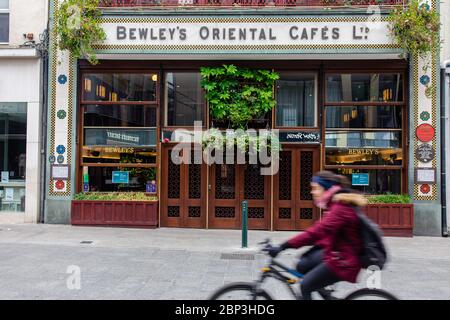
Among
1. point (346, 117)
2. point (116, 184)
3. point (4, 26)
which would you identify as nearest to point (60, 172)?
point (116, 184)

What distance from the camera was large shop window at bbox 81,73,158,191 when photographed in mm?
13344

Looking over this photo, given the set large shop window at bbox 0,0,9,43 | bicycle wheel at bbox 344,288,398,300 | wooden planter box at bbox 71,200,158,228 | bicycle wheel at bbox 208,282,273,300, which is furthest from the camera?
large shop window at bbox 0,0,9,43

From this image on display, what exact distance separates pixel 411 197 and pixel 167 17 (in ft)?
25.7

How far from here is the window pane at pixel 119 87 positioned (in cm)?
1339

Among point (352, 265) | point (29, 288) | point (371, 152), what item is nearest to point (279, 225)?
point (371, 152)

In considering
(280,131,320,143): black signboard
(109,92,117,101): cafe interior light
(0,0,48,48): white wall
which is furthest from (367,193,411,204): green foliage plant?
(0,0,48,48): white wall

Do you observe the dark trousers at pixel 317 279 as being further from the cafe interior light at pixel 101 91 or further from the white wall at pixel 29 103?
the white wall at pixel 29 103

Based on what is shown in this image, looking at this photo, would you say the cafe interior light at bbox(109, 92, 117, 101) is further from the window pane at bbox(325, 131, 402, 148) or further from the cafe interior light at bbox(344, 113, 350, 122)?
the cafe interior light at bbox(344, 113, 350, 122)

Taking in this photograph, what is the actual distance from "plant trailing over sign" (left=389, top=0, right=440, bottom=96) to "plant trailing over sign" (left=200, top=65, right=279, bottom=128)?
10.4 ft

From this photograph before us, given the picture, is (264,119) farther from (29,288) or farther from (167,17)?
(29,288)

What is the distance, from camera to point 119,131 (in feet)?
43.9

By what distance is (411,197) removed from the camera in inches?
492

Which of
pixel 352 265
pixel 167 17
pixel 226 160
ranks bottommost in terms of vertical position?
pixel 352 265

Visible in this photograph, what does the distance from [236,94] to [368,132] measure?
366 cm
